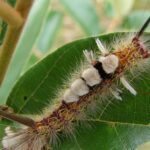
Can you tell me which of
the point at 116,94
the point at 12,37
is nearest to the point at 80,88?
the point at 116,94

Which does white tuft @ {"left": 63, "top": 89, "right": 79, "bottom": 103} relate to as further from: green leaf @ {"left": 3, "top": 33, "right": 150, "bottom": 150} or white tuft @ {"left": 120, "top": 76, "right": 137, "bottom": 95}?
white tuft @ {"left": 120, "top": 76, "right": 137, "bottom": 95}

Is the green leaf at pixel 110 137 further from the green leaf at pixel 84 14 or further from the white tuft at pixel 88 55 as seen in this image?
the green leaf at pixel 84 14

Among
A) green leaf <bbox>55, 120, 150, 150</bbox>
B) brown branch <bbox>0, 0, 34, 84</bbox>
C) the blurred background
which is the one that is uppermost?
the blurred background

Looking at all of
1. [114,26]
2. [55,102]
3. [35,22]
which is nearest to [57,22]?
[114,26]

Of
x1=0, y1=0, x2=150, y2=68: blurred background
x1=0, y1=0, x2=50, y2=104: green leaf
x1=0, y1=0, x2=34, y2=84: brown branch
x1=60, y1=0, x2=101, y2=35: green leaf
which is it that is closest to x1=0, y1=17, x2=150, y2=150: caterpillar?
x1=0, y1=0, x2=34, y2=84: brown branch

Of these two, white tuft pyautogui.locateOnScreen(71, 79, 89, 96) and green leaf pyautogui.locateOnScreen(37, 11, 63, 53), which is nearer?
white tuft pyautogui.locateOnScreen(71, 79, 89, 96)

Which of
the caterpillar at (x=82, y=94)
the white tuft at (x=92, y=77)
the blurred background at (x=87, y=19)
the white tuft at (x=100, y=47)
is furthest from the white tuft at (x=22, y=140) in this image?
the blurred background at (x=87, y=19)

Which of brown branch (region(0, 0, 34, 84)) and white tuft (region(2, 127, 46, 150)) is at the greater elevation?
brown branch (region(0, 0, 34, 84))
